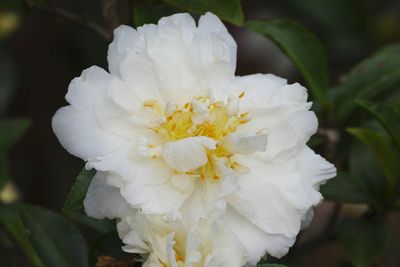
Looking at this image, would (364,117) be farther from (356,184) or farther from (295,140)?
(295,140)

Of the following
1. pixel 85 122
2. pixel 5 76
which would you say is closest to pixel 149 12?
pixel 85 122

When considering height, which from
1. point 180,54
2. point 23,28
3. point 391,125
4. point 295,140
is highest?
point 180,54

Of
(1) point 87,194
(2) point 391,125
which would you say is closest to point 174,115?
(1) point 87,194

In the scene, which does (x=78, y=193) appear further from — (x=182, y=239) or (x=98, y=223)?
(x=98, y=223)

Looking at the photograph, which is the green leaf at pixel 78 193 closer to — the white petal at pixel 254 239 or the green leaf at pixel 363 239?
the white petal at pixel 254 239

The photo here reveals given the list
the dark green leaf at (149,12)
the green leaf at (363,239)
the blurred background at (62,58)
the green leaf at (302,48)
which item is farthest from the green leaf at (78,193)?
the blurred background at (62,58)
